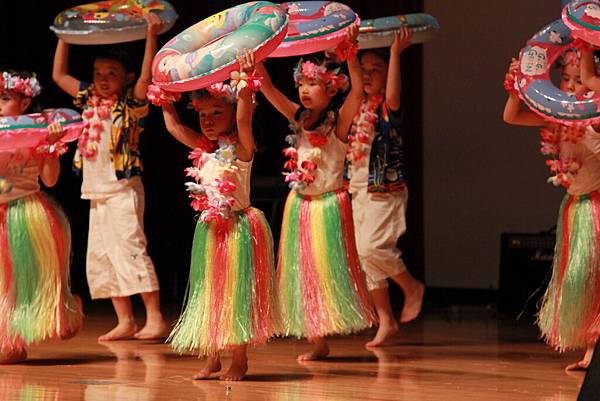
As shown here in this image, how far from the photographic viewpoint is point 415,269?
7230 mm

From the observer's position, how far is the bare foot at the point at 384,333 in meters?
5.16

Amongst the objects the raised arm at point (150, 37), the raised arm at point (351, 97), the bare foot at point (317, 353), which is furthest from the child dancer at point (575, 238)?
the raised arm at point (150, 37)

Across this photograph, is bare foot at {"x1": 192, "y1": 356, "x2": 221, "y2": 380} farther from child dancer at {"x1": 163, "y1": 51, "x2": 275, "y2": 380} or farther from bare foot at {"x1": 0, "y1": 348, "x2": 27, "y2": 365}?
bare foot at {"x1": 0, "y1": 348, "x2": 27, "y2": 365}

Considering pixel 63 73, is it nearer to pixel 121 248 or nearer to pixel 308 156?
pixel 121 248

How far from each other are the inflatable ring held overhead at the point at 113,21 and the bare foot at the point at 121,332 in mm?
1216

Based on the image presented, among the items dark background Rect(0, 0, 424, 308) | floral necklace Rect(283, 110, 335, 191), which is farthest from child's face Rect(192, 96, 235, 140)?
dark background Rect(0, 0, 424, 308)

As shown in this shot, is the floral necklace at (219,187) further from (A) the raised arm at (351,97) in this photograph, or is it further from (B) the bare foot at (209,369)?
(A) the raised arm at (351,97)

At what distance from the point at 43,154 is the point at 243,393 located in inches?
51.2

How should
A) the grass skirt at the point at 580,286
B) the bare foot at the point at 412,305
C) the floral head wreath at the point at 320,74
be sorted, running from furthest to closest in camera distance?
the bare foot at the point at 412,305 < the floral head wreath at the point at 320,74 < the grass skirt at the point at 580,286

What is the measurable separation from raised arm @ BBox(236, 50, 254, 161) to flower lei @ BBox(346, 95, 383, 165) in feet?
4.56

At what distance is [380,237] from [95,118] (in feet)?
4.37

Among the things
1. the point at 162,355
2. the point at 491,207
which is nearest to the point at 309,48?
the point at 162,355

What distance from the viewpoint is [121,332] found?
5.29 meters

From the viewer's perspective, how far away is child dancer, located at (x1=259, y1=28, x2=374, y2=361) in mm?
4527
